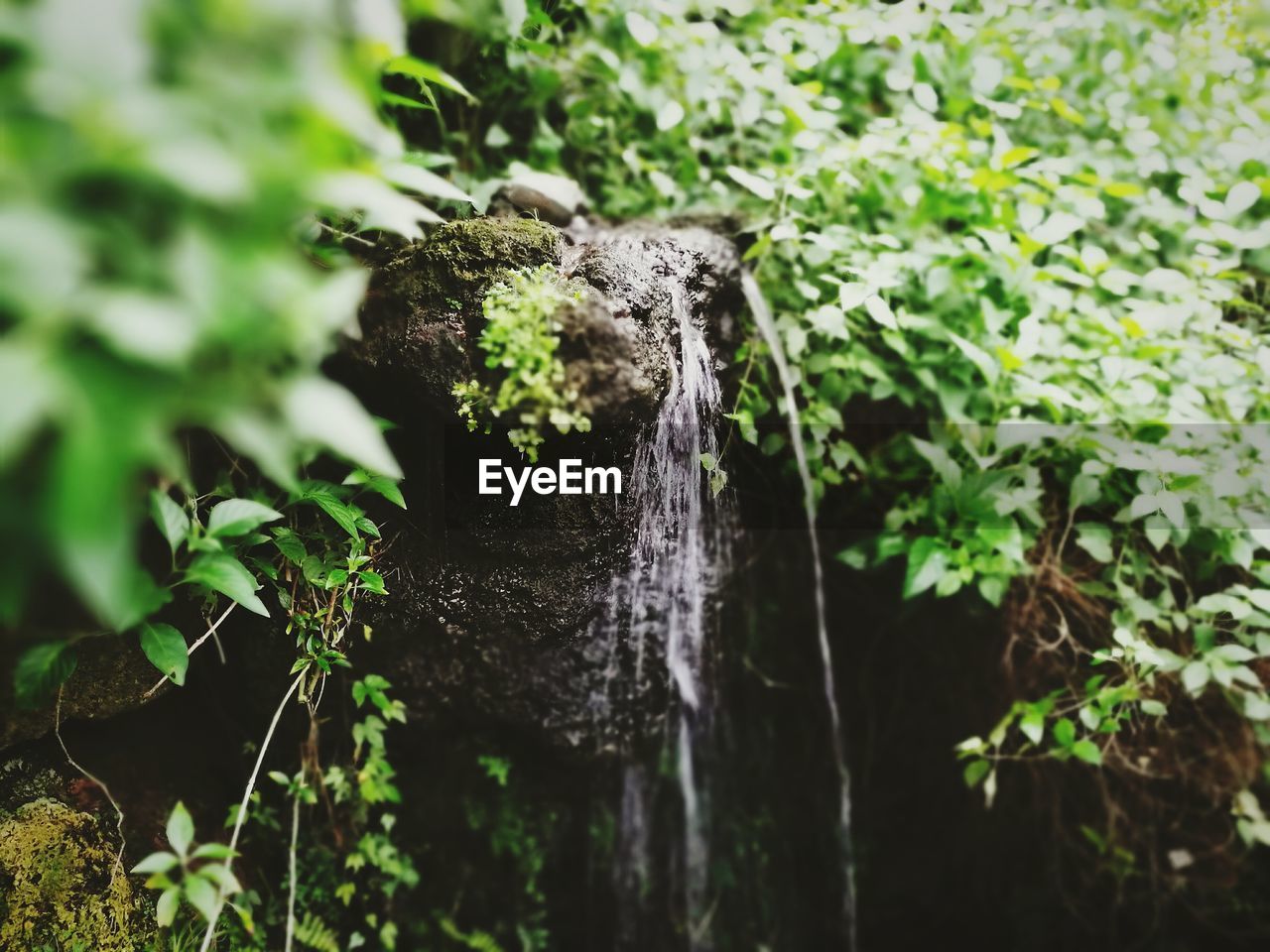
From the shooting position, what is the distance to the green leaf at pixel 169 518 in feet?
4.05

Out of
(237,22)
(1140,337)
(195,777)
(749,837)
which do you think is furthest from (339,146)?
(749,837)

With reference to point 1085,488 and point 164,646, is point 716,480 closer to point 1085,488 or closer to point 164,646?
point 1085,488

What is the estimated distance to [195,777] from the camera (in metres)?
2.16

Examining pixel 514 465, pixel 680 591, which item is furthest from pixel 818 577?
pixel 514 465

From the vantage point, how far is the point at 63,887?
1.82 m

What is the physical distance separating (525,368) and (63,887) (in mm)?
1860

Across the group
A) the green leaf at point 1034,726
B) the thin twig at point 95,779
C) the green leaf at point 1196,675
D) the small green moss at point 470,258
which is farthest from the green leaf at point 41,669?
the green leaf at point 1196,675

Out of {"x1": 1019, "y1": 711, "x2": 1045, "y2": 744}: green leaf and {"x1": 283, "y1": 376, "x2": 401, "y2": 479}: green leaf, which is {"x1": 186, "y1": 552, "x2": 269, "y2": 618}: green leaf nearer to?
{"x1": 283, "y1": 376, "x2": 401, "y2": 479}: green leaf

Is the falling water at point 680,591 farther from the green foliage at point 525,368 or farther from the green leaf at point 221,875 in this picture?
the green leaf at point 221,875

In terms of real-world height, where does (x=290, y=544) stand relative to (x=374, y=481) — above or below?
below

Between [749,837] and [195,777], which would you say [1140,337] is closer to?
[749,837]

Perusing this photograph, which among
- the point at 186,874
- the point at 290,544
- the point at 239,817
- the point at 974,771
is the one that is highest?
the point at 290,544

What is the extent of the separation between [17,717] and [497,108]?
2.32m

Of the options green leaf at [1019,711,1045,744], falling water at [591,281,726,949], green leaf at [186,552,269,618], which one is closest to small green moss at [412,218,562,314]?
falling water at [591,281,726,949]
